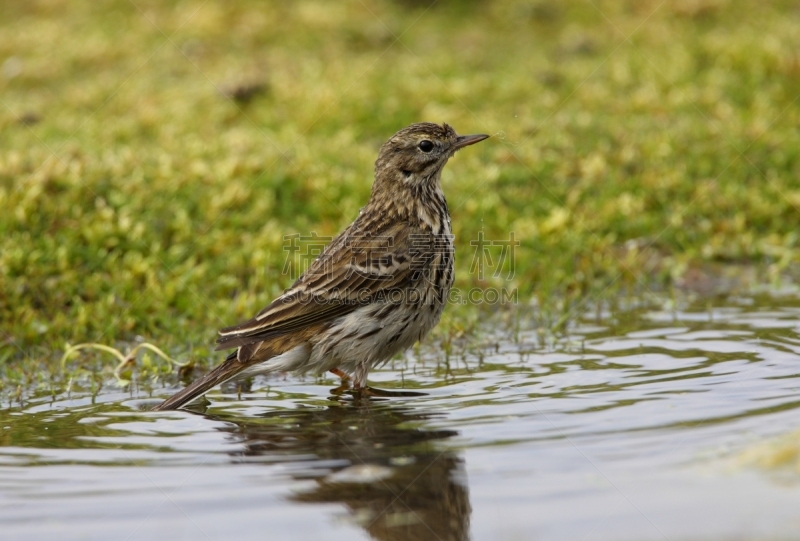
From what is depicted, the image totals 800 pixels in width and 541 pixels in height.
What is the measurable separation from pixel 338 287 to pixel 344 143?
16.0ft

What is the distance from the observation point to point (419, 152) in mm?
7547

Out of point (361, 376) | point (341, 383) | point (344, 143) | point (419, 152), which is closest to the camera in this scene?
point (361, 376)

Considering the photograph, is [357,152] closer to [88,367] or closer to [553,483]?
[88,367]

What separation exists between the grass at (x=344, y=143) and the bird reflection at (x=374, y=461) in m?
1.97

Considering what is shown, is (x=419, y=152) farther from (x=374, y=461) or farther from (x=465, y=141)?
(x=374, y=461)

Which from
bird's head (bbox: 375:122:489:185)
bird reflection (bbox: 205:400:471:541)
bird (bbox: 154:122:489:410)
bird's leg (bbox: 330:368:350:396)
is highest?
bird's head (bbox: 375:122:489:185)

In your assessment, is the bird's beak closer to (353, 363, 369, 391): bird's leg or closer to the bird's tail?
(353, 363, 369, 391): bird's leg

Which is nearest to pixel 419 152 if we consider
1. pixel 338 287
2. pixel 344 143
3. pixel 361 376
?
pixel 338 287

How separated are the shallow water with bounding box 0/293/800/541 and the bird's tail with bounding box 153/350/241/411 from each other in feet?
0.36

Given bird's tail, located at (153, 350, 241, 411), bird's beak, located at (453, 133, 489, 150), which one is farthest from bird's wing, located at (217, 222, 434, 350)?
bird's beak, located at (453, 133, 489, 150)

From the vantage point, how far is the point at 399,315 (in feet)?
22.1

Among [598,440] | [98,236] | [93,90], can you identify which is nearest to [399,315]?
[598,440]

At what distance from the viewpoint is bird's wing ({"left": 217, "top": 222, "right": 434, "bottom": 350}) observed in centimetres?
671

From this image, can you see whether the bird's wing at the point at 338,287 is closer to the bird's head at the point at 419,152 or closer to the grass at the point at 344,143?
the bird's head at the point at 419,152
